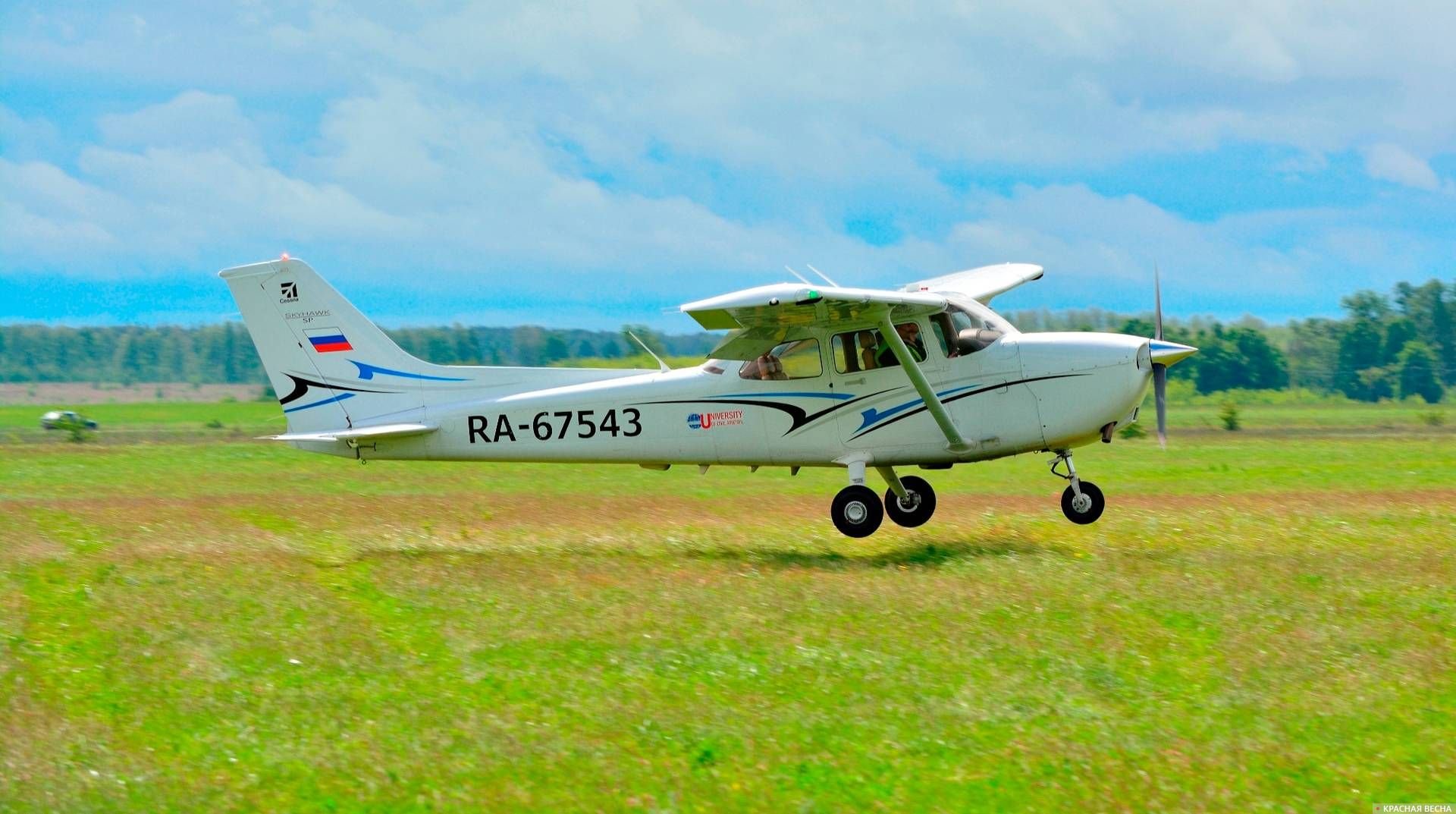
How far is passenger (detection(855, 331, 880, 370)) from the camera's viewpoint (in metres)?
14.8

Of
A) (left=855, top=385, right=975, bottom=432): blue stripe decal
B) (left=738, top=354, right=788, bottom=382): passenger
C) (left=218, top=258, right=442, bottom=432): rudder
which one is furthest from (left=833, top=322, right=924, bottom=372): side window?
(left=218, top=258, right=442, bottom=432): rudder

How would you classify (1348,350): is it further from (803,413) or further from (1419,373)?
(803,413)

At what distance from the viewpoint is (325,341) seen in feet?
52.6

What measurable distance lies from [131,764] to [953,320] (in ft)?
30.5

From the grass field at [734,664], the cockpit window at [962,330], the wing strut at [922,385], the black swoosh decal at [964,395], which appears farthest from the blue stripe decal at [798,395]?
the grass field at [734,664]

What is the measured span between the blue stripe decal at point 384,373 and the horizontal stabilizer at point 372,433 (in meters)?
0.59

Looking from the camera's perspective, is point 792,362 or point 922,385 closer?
point 922,385

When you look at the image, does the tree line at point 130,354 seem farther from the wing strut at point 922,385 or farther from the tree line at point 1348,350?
the wing strut at point 922,385

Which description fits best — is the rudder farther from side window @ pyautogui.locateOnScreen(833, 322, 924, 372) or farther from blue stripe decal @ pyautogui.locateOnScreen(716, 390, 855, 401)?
side window @ pyautogui.locateOnScreen(833, 322, 924, 372)

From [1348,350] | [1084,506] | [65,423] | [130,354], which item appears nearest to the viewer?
[1084,506]

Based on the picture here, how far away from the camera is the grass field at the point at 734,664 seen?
7.80 m

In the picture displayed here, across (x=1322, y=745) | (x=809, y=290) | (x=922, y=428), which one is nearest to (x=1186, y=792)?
(x=1322, y=745)

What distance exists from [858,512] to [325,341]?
6.38 m

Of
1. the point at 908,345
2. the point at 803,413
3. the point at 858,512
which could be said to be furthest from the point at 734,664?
the point at 908,345
